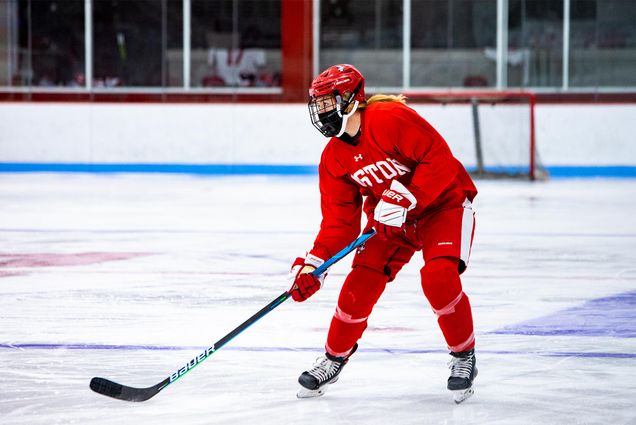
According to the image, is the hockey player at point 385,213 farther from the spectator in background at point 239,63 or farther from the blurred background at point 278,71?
the spectator in background at point 239,63

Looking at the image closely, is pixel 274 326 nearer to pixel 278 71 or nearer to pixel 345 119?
pixel 345 119

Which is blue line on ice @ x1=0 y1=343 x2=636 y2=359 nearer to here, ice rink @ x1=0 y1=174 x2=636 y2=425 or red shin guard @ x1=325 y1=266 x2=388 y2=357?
ice rink @ x1=0 y1=174 x2=636 y2=425

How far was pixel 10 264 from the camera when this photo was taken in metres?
5.19

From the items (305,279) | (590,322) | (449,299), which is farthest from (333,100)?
(590,322)

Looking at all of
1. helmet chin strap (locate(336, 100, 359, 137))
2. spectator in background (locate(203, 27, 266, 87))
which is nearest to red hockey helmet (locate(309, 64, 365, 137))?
helmet chin strap (locate(336, 100, 359, 137))

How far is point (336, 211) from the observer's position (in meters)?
2.87

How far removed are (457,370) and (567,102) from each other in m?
10.4

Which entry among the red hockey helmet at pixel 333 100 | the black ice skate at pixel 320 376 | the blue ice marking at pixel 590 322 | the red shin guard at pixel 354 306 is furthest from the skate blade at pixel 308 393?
the blue ice marking at pixel 590 322

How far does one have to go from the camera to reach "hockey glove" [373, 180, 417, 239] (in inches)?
104

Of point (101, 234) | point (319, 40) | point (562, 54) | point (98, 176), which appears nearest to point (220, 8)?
point (319, 40)

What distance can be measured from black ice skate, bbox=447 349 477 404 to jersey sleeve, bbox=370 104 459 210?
398mm

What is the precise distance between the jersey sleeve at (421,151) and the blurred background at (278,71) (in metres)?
9.13

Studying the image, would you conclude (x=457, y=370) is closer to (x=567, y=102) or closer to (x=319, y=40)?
(x=567, y=102)

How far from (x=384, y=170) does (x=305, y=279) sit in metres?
0.34
